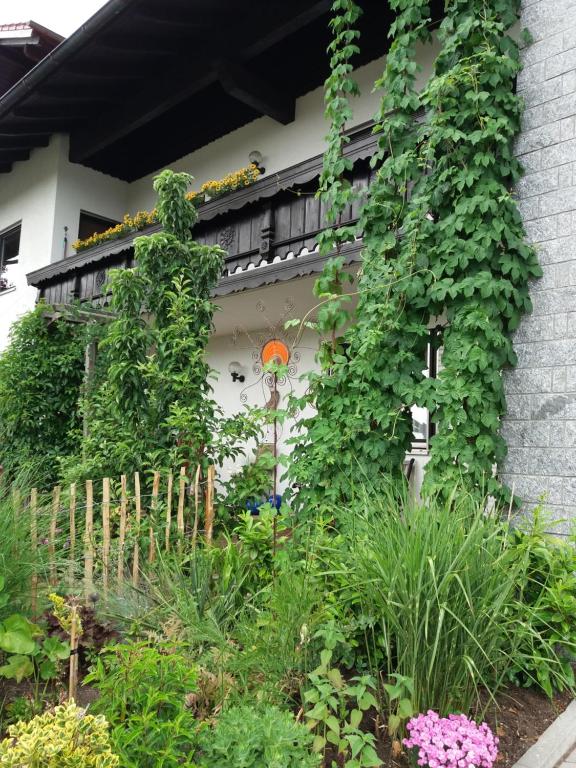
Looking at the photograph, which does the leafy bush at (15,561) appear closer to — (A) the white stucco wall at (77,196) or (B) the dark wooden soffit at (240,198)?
(B) the dark wooden soffit at (240,198)

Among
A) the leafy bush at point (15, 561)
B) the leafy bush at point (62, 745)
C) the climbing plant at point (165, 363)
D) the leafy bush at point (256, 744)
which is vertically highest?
the climbing plant at point (165, 363)

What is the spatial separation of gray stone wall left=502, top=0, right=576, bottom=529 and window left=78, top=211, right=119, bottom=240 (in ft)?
31.4

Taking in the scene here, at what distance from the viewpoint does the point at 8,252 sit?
12602mm

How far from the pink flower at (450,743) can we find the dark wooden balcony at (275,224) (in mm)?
3774

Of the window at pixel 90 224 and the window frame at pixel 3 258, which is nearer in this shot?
the window at pixel 90 224

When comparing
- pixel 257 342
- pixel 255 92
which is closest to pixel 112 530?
pixel 257 342

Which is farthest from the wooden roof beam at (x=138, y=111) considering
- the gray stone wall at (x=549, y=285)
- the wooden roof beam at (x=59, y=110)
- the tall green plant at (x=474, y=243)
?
the gray stone wall at (x=549, y=285)

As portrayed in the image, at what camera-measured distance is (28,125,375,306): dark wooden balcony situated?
5.54 metres

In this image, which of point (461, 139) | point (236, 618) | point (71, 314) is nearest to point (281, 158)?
point (71, 314)

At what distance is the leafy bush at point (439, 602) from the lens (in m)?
2.16

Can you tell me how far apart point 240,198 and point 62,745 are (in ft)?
20.2

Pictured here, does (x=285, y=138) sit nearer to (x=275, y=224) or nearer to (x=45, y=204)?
(x=275, y=224)

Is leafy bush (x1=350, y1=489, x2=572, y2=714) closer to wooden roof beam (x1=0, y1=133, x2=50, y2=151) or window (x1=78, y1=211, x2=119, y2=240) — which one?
window (x1=78, y1=211, x2=119, y2=240)

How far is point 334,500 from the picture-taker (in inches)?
146
